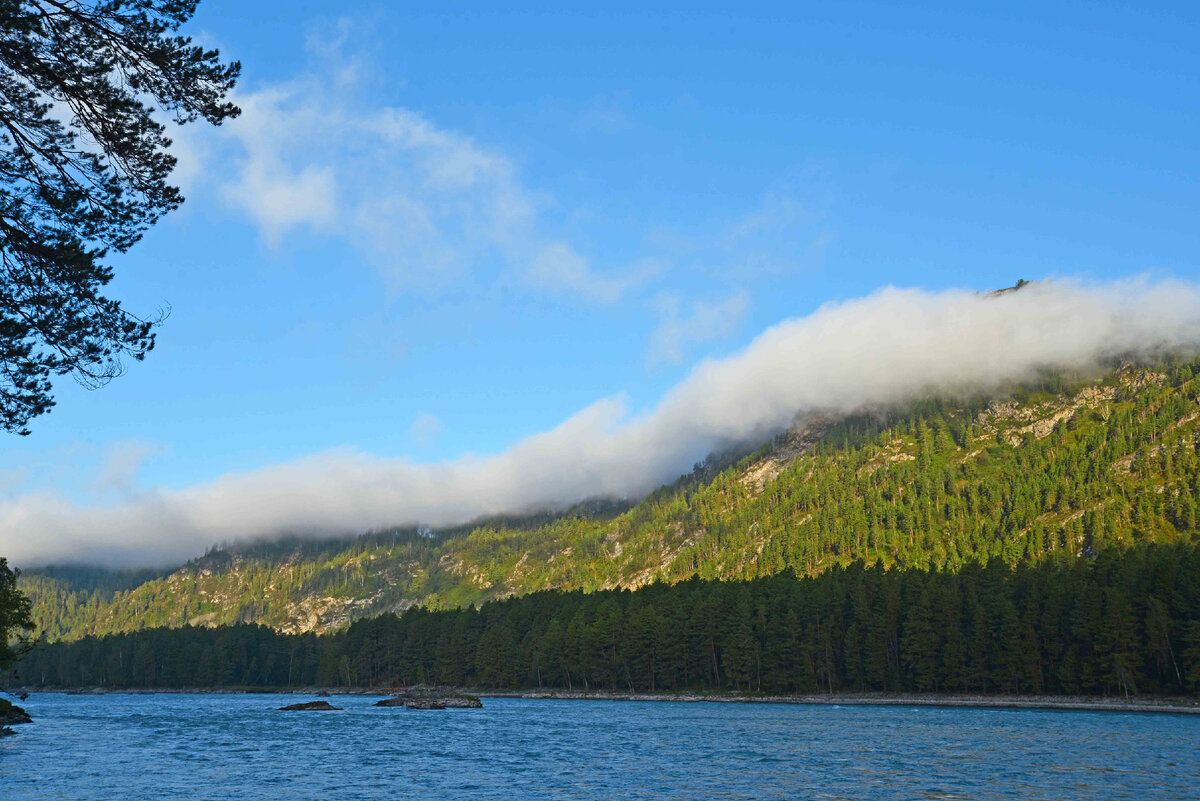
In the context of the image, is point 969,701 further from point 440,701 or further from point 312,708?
point 312,708

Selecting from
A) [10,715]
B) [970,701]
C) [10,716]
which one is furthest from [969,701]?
[10,715]

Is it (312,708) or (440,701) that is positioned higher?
(312,708)

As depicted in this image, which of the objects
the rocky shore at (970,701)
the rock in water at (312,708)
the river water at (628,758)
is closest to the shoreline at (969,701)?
the rocky shore at (970,701)

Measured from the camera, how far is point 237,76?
27859 millimetres

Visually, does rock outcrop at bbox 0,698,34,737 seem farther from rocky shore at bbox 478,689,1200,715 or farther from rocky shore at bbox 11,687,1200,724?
rocky shore at bbox 478,689,1200,715

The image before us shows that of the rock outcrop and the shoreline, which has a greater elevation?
the rock outcrop

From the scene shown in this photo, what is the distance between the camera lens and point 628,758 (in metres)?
77.9

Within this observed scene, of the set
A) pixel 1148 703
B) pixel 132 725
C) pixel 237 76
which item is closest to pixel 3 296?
pixel 237 76

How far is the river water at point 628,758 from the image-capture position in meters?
57.9

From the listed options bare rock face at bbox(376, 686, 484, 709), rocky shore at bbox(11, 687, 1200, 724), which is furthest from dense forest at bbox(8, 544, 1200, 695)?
bare rock face at bbox(376, 686, 484, 709)

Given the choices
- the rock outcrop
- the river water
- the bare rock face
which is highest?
the river water

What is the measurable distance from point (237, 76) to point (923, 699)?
534 ft

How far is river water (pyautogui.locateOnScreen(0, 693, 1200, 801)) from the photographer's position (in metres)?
57.9

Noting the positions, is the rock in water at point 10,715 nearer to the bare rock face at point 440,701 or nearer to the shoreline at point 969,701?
Result: the bare rock face at point 440,701
